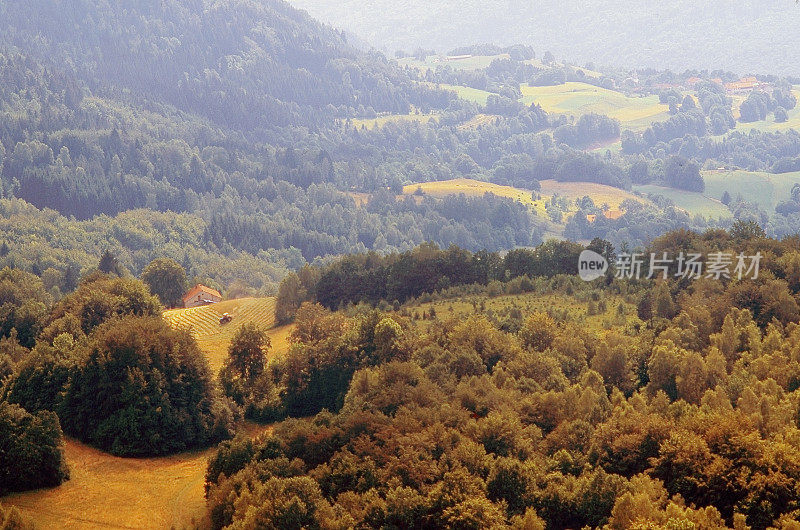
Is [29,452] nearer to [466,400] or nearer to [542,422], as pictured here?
[466,400]

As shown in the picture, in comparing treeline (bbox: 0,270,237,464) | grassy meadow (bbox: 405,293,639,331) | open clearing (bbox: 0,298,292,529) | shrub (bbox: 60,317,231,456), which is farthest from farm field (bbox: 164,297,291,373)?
open clearing (bbox: 0,298,292,529)

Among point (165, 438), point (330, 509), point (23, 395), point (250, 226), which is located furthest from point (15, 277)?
point (250, 226)

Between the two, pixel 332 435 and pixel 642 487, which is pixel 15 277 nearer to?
pixel 332 435

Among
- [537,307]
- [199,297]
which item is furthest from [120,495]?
[199,297]

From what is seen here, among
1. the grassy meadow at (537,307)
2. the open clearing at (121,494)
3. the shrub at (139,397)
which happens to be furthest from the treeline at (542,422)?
the shrub at (139,397)

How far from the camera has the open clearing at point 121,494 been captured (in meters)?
40.7

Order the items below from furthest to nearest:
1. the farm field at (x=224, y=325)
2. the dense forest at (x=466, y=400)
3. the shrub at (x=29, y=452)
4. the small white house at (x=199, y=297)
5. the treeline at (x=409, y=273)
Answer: the small white house at (x=199, y=297) → the treeline at (x=409, y=273) → the farm field at (x=224, y=325) → the shrub at (x=29, y=452) → the dense forest at (x=466, y=400)

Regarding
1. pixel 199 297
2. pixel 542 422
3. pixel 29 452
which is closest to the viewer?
pixel 29 452

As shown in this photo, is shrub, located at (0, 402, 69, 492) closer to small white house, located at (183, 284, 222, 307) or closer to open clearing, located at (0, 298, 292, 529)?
open clearing, located at (0, 298, 292, 529)

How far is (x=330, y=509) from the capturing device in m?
34.6

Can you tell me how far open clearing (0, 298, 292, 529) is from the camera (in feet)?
134

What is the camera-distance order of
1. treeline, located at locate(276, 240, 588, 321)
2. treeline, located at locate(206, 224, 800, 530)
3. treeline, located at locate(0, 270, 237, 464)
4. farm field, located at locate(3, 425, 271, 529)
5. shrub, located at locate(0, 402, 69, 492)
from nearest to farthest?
treeline, located at locate(206, 224, 800, 530) < farm field, located at locate(3, 425, 271, 529) < shrub, located at locate(0, 402, 69, 492) < treeline, located at locate(0, 270, 237, 464) < treeline, located at locate(276, 240, 588, 321)

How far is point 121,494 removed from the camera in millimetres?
43719

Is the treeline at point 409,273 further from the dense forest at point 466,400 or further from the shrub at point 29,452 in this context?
the shrub at point 29,452
